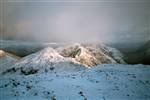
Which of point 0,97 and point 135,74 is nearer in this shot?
point 0,97

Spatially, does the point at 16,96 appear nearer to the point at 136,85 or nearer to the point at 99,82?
the point at 99,82

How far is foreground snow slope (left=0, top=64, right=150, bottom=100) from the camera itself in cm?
2155

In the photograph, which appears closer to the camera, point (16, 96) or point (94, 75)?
point (16, 96)

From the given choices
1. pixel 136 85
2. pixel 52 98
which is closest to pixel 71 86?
pixel 52 98

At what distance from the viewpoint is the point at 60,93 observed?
874 inches

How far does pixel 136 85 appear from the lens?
86.4ft

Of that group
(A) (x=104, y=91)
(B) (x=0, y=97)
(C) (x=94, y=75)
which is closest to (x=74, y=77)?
(C) (x=94, y=75)

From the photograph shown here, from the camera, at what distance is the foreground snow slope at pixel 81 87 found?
21.5 meters

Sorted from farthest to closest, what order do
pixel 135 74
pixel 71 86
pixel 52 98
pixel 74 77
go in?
1. pixel 135 74
2. pixel 74 77
3. pixel 71 86
4. pixel 52 98

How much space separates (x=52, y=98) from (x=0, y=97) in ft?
15.8

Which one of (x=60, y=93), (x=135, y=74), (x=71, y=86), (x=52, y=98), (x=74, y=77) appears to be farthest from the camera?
(x=135, y=74)

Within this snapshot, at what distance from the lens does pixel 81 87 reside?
2400 cm

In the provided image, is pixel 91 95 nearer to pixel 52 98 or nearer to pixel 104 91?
pixel 104 91

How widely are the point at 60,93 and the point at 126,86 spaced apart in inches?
304
